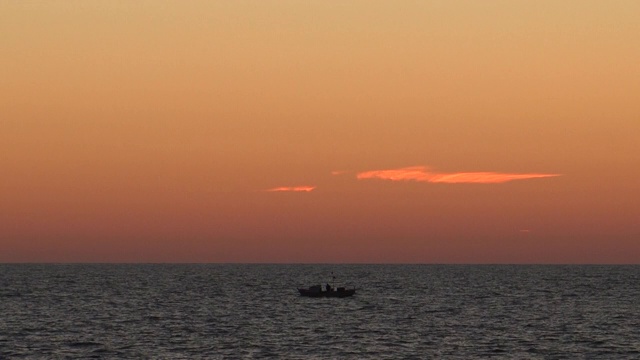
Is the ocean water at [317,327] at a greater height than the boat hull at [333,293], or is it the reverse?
the boat hull at [333,293]

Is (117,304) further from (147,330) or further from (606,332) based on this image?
(606,332)

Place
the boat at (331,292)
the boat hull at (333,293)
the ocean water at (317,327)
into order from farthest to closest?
the boat at (331,292) → the boat hull at (333,293) → the ocean water at (317,327)

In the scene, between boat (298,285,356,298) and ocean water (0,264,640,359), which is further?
boat (298,285,356,298)

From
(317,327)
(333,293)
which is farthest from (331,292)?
(317,327)

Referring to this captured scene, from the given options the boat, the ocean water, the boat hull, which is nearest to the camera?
the ocean water

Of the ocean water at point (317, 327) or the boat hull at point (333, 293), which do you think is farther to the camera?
the boat hull at point (333, 293)

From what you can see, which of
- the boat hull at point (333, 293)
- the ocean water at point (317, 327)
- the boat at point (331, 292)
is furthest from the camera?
the boat at point (331, 292)

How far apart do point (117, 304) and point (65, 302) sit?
31.2 feet

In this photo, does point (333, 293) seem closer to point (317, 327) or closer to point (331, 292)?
point (331, 292)

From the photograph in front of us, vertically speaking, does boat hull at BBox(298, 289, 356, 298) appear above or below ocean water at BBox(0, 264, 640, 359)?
above

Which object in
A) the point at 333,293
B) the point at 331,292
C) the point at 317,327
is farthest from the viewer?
the point at 331,292

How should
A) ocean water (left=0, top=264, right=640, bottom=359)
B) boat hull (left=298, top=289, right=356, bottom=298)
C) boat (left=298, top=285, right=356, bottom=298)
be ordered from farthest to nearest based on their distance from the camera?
boat (left=298, top=285, right=356, bottom=298)
boat hull (left=298, top=289, right=356, bottom=298)
ocean water (left=0, top=264, right=640, bottom=359)

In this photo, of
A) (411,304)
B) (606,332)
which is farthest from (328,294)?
(606,332)

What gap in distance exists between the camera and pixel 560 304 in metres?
160
